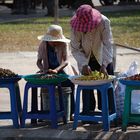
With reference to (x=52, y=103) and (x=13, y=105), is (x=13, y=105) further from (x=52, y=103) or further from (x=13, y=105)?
(x=52, y=103)

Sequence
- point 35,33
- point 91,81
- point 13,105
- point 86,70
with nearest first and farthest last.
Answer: point 91,81 < point 86,70 < point 13,105 < point 35,33

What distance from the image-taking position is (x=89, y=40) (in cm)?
789

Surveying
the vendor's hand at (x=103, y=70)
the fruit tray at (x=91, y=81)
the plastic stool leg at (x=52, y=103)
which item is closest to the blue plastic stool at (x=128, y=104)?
the fruit tray at (x=91, y=81)

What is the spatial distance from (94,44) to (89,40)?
8 cm

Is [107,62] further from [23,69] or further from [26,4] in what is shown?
[26,4]

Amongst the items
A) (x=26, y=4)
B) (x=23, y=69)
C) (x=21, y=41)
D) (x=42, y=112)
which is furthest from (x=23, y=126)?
(x=26, y=4)

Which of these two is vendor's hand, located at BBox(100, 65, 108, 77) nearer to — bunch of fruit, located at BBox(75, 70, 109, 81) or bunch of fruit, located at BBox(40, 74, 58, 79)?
bunch of fruit, located at BBox(75, 70, 109, 81)

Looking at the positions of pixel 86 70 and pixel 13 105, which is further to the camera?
pixel 13 105

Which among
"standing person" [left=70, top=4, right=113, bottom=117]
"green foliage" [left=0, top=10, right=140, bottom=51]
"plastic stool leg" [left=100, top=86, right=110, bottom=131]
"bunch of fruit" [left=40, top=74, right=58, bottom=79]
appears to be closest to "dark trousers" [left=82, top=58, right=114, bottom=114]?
"standing person" [left=70, top=4, right=113, bottom=117]

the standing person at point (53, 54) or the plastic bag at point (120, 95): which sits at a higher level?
the standing person at point (53, 54)

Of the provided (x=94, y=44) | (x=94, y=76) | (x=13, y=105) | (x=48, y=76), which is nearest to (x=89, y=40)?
(x=94, y=44)

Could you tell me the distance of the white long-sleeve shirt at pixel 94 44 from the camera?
784cm

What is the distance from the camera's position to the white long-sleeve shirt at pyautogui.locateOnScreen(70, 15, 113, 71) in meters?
7.84

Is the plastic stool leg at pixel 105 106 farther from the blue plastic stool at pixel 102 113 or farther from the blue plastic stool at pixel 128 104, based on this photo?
the blue plastic stool at pixel 128 104
